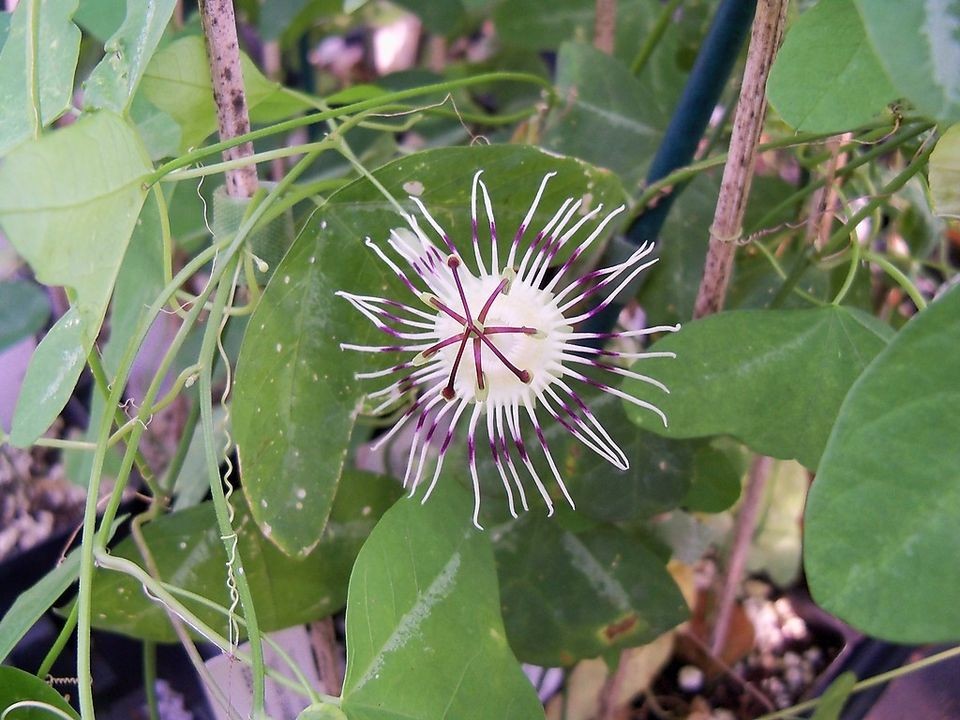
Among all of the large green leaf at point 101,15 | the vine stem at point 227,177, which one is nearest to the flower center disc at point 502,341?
the vine stem at point 227,177

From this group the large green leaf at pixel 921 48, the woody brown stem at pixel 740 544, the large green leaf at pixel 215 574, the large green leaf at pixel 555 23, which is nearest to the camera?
the large green leaf at pixel 921 48

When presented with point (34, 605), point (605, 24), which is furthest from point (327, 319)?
point (605, 24)

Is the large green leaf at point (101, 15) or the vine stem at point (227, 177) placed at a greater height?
the large green leaf at point (101, 15)

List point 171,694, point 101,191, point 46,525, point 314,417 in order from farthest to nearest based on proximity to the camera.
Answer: point 46,525
point 171,694
point 314,417
point 101,191

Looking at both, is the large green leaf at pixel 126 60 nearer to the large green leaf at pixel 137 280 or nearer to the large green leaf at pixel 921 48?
the large green leaf at pixel 137 280

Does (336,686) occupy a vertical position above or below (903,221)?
below

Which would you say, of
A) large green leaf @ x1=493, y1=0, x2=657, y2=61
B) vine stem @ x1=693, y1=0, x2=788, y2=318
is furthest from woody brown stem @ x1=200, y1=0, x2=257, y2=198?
large green leaf @ x1=493, y1=0, x2=657, y2=61

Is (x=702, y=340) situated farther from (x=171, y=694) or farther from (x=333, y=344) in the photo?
(x=171, y=694)

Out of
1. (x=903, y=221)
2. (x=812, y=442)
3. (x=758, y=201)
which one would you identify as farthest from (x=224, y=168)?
(x=903, y=221)
